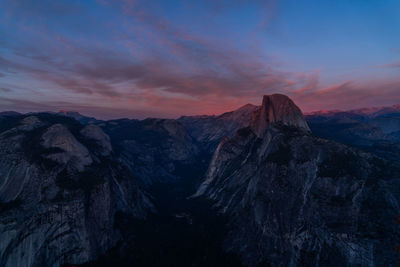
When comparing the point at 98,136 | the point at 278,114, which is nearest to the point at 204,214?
the point at 278,114

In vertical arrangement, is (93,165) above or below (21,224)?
above

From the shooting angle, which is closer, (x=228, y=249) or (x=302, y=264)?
(x=302, y=264)

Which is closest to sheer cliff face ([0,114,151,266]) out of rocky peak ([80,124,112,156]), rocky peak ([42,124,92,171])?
rocky peak ([42,124,92,171])

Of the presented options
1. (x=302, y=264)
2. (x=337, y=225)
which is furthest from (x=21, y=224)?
(x=337, y=225)

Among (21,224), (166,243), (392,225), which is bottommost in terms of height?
(166,243)

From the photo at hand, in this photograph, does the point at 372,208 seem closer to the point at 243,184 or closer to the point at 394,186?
the point at 394,186

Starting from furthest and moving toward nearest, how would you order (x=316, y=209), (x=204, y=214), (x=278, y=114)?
(x=278, y=114) → (x=204, y=214) → (x=316, y=209)

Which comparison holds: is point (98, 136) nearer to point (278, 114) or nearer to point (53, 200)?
point (53, 200)

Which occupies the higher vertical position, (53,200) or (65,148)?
(65,148)
